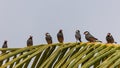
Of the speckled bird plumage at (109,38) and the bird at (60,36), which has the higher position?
the speckled bird plumage at (109,38)

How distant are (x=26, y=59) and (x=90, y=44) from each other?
4.59 feet

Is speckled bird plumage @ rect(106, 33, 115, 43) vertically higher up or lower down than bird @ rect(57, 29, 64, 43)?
higher up

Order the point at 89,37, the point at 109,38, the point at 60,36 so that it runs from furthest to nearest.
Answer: the point at 60,36, the point at 89,37, the point at 109,38

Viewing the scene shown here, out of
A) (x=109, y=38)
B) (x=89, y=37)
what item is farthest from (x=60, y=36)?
(x=109, y=38)

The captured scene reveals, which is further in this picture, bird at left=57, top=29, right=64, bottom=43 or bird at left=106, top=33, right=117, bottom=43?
bird at left=57, top=29, right=64, bottom=43

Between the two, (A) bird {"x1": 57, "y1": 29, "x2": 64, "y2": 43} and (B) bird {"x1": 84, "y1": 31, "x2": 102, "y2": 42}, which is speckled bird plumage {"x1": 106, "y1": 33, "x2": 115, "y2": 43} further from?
(A) bird {"x1": 57, "y1": 29, "x2": 64, "y2": 43}

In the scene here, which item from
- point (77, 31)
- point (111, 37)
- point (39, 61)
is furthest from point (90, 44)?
point (77, 31)

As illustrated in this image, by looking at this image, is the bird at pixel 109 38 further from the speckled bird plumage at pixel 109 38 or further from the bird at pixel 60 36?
the bird at pixel 60 36

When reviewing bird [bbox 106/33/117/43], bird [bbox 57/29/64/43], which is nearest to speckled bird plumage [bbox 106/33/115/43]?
bird [bbox 106/33/117/43]

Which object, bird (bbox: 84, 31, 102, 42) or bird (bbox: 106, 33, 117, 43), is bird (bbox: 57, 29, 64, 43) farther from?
bird (bbox: 106, 33, 117, 43)

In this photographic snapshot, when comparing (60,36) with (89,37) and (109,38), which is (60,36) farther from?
(109,38)

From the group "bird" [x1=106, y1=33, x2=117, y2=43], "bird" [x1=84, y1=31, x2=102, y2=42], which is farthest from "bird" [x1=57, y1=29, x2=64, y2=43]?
"bird" [x1=106, y1=33, x2=117, y2=43]

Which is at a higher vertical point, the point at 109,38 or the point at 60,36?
the point at 109,38

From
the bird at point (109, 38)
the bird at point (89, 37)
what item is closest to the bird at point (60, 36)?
the bird at point (89, 37)
